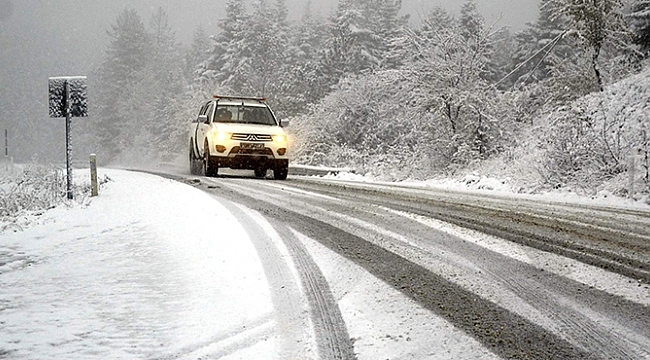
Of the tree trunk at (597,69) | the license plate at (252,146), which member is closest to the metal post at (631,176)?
the license plate at (252,146)

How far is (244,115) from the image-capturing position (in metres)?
15.1

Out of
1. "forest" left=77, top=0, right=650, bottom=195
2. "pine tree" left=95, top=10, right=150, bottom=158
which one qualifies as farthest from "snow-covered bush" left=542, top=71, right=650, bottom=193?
"pine tree" left=95, top=10, right=150, bottom=158

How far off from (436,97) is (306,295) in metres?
13.8

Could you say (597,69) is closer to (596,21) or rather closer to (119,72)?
(596,21)

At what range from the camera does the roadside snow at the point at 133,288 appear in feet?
9.96

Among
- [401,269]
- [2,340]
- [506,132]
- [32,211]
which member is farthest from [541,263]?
[506,132]

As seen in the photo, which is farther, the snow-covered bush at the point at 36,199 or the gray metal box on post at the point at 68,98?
the gray metal box on post at the point at 68,98

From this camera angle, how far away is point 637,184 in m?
9.80

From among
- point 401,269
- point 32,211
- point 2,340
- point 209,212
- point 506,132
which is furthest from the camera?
point 506,132

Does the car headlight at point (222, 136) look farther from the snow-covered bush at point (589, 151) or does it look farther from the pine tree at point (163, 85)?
the pine tree at point (163, 85)

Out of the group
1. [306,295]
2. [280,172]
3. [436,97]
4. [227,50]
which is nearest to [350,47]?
[227,50]

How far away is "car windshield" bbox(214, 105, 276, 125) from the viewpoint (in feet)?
48.6

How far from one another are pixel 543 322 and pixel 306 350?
143 centimetres

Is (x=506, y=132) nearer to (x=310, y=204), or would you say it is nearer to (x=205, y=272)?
(x=310, y=204)
